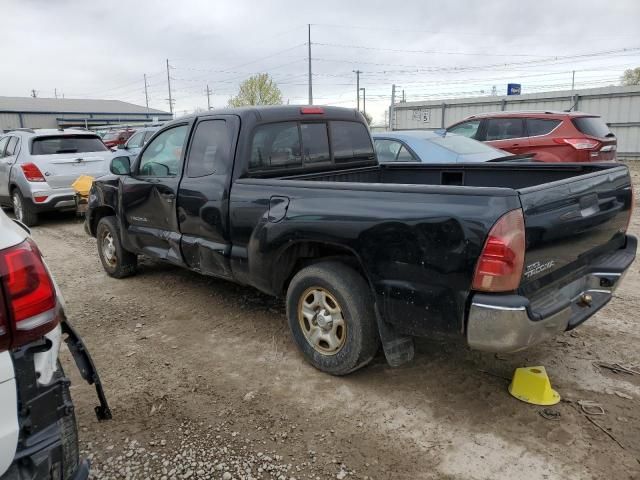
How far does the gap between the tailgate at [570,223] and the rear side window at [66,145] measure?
940 cm

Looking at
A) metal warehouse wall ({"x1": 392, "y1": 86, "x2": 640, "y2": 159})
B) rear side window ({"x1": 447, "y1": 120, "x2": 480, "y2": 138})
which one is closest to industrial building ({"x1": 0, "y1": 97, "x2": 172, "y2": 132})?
metal warehouse wall ({"x1": 392, "y1": 86, "x2": 640, "y2": 159})

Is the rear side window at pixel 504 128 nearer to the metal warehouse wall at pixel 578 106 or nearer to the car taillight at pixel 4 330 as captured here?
the car taillight at pixel 4 330

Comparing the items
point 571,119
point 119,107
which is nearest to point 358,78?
point 119,107

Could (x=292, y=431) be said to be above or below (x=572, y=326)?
below

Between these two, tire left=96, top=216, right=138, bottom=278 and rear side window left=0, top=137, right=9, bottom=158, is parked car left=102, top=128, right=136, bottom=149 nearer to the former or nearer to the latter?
rear side window left=0, top=137, right=9, bottom=158

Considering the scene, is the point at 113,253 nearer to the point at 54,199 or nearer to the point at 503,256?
the point at 54,199

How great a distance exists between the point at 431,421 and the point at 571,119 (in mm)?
7655

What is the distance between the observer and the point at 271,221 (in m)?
3.59

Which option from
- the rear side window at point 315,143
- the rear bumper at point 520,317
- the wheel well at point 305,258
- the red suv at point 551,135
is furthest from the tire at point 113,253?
the red suv at point 551,135

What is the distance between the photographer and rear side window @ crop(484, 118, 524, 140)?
931 centimetres

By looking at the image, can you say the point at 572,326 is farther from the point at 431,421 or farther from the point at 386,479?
the point at 386,479

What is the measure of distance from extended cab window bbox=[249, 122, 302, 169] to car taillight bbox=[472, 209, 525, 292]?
213cm

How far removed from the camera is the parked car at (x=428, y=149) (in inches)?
259

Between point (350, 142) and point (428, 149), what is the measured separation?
2.15m
